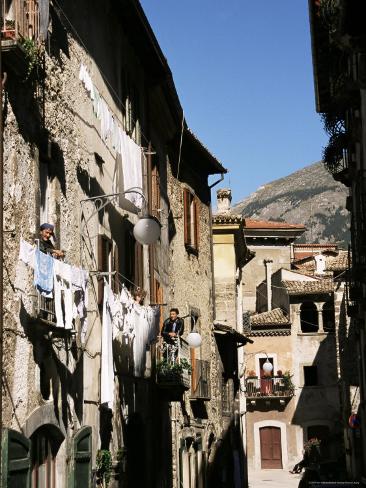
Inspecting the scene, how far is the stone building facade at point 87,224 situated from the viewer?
1151cm

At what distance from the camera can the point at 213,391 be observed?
30641mm

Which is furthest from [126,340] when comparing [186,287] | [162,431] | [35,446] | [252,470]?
[252,470]

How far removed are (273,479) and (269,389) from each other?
22.0 ft

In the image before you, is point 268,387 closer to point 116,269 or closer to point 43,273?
point 116,269

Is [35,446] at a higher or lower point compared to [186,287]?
lower

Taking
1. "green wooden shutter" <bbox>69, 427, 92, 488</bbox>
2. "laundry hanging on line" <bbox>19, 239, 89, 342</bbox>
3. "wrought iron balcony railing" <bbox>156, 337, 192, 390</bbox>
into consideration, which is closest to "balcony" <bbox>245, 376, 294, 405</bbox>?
"wrought iron balcony railing" <bbox>156, 337, 192, 390</bbox>

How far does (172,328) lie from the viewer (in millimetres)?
21125

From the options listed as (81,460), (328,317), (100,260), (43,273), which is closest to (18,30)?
(43,273)

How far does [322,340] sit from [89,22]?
39.7 metres

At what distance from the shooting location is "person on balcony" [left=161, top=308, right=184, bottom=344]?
69.1ft

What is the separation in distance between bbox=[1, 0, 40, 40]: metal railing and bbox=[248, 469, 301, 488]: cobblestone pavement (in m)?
33.9

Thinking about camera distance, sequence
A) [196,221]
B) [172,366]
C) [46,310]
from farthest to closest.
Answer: [196,221] < [172,366] < [46,310]

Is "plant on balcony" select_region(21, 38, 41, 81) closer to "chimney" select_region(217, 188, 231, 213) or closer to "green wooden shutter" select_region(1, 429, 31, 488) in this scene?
"green wooden shutter" select_region(1, 429, 31, 488)

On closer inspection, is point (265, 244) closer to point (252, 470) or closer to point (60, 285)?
point (252, 470)
